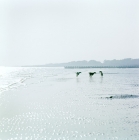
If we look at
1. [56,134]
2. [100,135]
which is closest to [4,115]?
[56,134]

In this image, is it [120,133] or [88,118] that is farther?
[88,118]

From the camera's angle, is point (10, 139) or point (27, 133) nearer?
point (10, 139)

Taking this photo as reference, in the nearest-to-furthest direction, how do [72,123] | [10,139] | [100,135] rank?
[10,139] < [100,135] < [72,123]

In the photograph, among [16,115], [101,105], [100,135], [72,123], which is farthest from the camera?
[101,105]

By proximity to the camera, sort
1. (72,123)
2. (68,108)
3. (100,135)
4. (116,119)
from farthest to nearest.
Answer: (68,108) → (116,119) → (72,123) → (100,135)

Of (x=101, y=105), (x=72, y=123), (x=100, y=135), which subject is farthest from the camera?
(x=101, y=105)

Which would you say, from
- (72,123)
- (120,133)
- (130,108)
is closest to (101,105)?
(130,108)

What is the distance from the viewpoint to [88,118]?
19219 millimetres

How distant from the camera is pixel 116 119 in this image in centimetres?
1892

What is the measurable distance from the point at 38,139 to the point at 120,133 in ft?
17.6

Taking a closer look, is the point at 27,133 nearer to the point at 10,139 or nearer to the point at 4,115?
the point at 10,139

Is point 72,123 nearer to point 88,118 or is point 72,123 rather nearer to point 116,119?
point 88,118

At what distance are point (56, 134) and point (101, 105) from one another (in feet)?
37.2

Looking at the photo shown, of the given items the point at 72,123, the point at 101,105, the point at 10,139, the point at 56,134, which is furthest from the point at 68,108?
the point at 10,139
